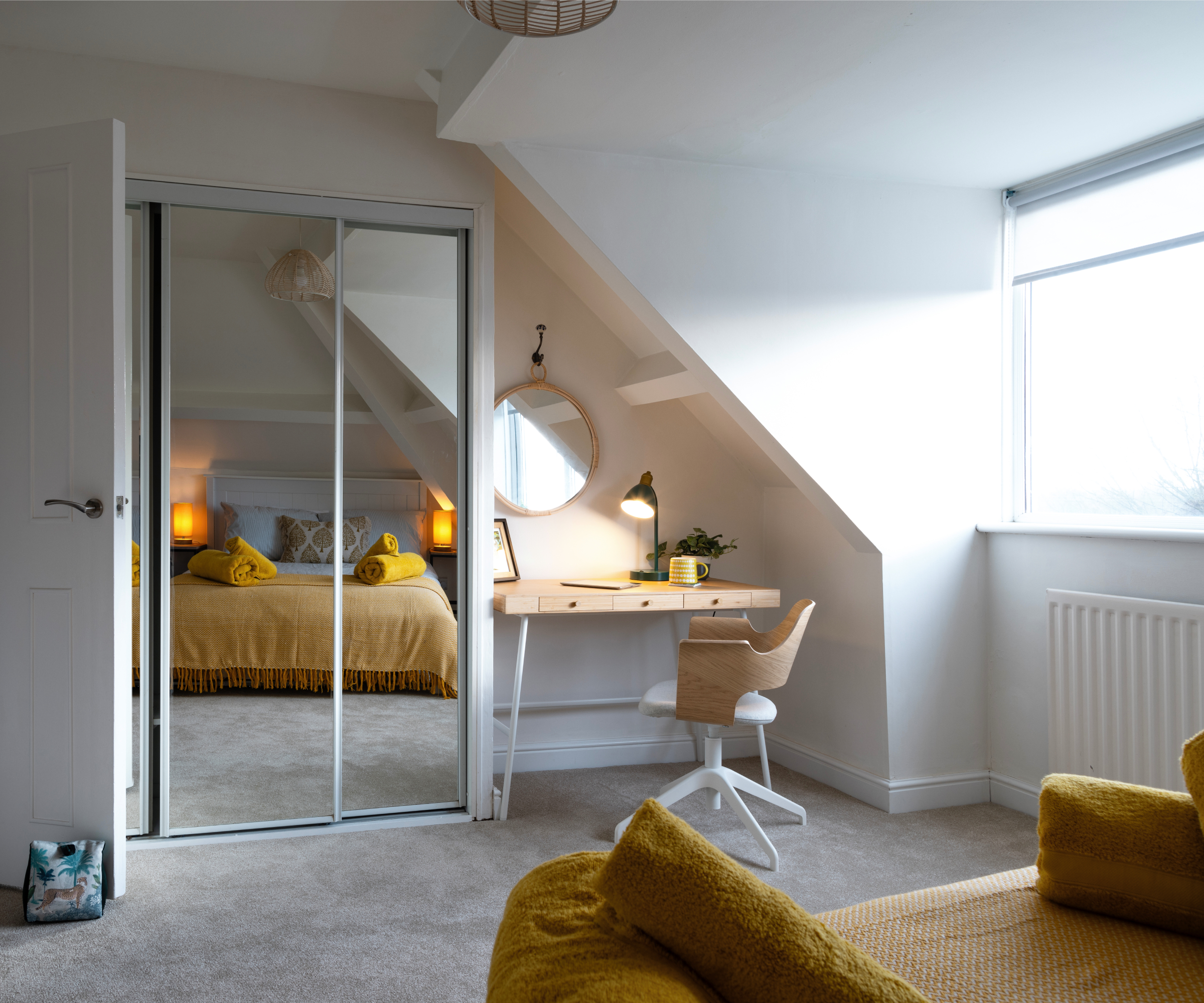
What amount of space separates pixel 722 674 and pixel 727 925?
1.88 metres

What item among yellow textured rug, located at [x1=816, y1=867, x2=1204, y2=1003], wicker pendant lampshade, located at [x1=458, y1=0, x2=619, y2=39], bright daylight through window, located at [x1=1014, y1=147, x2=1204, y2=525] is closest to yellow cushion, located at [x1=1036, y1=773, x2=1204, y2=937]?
yellow textured rug, located at [x1=816, y1=867, x2=1204, y2=1003]

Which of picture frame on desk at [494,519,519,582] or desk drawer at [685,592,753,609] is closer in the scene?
desk drawer at [685,592,753,609]

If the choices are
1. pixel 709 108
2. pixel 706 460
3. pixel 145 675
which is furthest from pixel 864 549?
pixel 145 675

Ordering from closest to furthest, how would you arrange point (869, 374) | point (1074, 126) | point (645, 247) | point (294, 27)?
point (294, 27) < point (1074, 126) < point (645, 247) < point (869, 374)

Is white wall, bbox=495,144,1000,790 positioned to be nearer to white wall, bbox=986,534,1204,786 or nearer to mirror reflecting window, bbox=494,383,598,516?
white wall, bbox=986,534,1204,786

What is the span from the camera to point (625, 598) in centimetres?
325

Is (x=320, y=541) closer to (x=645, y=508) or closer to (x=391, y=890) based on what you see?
(x=391, y=890)

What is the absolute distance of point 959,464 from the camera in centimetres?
344

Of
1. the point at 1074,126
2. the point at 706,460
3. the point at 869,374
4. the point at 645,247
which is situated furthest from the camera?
the point at 706,460

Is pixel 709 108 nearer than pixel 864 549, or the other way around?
pixel 709 108

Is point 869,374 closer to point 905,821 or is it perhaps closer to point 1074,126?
point 1074,126

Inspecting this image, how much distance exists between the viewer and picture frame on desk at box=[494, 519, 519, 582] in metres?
3.64

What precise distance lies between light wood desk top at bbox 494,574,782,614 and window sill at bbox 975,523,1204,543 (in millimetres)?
845

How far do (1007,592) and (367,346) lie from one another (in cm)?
242
